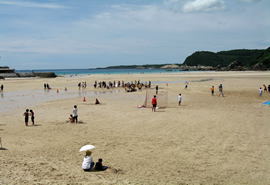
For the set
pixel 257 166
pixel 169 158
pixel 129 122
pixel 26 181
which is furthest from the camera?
pixel 129 122

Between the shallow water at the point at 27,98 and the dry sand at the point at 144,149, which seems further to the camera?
the shallow water at the point at 27,98

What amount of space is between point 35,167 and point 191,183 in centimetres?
560

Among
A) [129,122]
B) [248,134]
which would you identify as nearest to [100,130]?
[129,122]

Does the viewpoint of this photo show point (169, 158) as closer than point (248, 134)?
Yes

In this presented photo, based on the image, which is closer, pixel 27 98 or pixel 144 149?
pixel 144 149

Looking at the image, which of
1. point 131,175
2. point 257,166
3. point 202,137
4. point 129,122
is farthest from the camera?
point 129,122

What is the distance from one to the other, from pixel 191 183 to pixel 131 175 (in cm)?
204

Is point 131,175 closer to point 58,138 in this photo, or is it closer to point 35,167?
point 35,167

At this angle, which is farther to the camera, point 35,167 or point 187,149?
point 187,149

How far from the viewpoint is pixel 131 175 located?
7.82 meters

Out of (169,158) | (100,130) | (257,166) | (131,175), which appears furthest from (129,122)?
(257,166)

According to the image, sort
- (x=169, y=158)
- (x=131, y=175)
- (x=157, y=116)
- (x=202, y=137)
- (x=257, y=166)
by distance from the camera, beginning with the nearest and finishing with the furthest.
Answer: (x=131, y=175) → (x=257, y=166) → (x=169, y=158) → (x=202, y=137) → (x=157, y=116)

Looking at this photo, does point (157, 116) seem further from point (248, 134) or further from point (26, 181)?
point (26, 181)

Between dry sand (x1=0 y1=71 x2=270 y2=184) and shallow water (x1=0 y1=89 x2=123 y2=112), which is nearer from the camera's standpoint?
dry sand (x1=0 y1=71 x2=270 y2=184)
